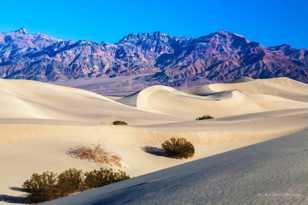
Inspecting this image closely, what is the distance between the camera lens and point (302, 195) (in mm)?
6898

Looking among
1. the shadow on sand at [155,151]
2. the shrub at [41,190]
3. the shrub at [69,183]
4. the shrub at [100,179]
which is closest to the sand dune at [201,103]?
the shadow on sand at [155,151]

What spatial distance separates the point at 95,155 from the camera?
2081 centimetres

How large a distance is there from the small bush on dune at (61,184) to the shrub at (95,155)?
4337 millimetres

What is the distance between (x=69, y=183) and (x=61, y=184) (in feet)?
0.73

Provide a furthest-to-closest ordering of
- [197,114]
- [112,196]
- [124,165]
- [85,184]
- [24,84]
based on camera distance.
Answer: [197,114] → [24,84] → [124,165] → [85,184] → [112,196]

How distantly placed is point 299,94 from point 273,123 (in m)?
110

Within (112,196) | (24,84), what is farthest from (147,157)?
(24,84)

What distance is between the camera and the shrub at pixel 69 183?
14.8m

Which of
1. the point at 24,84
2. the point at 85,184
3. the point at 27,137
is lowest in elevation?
the point at 85,184

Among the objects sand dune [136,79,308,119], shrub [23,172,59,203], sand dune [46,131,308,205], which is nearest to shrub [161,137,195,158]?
shrub [23,172,59,203]

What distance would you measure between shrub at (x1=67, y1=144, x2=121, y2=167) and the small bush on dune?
434cm

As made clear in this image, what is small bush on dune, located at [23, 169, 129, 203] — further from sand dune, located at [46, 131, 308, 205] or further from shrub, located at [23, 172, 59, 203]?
sand dune, located at [46, 131, 308, 205]

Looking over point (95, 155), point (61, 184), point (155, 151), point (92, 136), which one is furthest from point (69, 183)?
point (155, 151)

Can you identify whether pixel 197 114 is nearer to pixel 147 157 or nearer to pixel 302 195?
pixel 147 157
